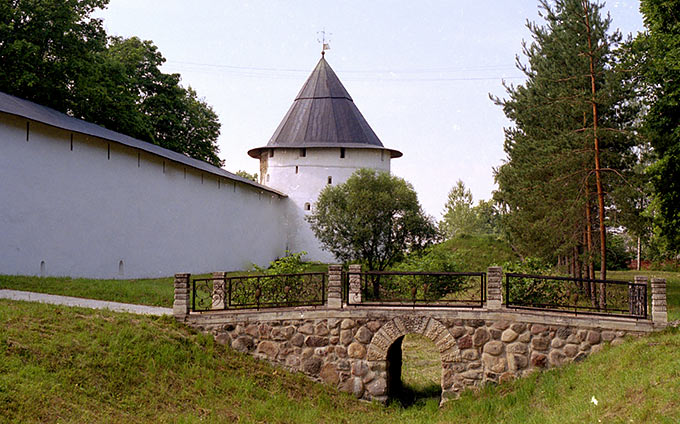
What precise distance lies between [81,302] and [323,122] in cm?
2167

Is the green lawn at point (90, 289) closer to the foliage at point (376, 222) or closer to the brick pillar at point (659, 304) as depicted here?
the foliage at point (376, 222)

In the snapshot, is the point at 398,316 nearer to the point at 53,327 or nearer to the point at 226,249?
the point at 53,327

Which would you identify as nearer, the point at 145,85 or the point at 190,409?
the point at 190,409

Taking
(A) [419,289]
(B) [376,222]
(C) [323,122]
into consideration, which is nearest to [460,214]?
(C) [323,122]

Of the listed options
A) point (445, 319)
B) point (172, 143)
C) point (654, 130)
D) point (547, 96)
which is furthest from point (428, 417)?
point (172, 143)

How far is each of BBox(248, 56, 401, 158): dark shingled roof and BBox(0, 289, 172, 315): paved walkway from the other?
19.8 meters

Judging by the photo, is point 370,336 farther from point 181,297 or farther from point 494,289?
point 181,297

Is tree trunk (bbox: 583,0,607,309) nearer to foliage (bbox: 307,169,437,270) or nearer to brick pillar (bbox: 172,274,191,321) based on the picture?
foliage (bbox: 307,169,437,270)

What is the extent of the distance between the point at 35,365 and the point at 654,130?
1310cm

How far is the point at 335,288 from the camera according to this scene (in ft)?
37.1

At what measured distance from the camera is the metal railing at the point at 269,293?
11430 mm

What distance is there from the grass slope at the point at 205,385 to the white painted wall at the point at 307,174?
20680 millimetres

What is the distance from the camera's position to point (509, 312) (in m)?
10.9

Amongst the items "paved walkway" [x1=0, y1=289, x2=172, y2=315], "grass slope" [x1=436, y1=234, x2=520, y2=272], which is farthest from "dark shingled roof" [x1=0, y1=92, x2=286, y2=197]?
"grass slope" [x1=436, y1=234, x2=520, y2=272]
